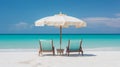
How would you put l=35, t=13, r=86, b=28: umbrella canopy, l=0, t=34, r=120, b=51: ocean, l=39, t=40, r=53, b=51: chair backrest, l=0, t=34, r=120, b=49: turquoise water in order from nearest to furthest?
l=35, t=13, r=86, b=28: umbrella canopy → l=39, t=40, r=53, b=51: chair backrest → l=0, t=34, r=120, b=51: ocean → l=0, t=34, r=120, b=49: turquoise water

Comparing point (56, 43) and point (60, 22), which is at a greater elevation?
point (60, 22)

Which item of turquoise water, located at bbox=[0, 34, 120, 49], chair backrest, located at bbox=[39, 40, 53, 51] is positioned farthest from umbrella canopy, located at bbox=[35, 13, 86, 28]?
turquoise water, located at bbox=[0, 34, 120, 49]

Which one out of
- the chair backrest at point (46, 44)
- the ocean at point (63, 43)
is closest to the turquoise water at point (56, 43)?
the ocean at point (63, 43)

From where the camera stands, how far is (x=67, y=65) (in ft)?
35.0

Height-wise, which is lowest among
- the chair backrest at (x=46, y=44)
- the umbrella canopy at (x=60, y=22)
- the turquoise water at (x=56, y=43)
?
the turquoise water at (x=56, y=43)

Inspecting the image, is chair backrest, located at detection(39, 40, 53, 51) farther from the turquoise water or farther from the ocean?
the turquoise water

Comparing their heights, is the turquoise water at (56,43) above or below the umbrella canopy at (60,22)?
below

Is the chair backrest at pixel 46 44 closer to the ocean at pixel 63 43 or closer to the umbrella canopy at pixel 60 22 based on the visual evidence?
the umbrella canopy at pixel 60 22

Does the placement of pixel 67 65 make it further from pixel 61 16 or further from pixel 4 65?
pixel 61 16

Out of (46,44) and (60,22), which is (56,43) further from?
(60,22)

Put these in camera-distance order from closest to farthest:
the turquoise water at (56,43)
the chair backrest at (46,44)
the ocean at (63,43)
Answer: the chair backrest at (46,44)
the ocean at (63,43)
the turquoise water at (56,43)

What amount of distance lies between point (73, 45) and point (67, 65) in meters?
2.94

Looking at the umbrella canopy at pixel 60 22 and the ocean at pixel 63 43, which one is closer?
the umbrella canopy at pixel 60 22

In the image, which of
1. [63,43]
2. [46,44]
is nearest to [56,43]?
[63,43]
